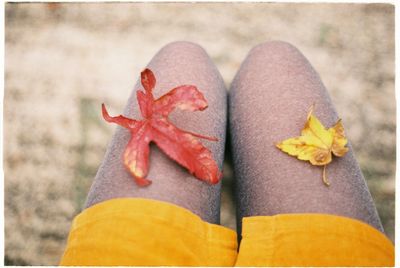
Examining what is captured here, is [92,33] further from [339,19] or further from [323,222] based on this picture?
[323,222]

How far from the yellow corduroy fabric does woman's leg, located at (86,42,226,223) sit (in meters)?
0.04

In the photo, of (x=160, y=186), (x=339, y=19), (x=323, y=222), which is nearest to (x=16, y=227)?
(x=160, y=186)

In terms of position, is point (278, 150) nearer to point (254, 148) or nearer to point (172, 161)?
point (254, 148)

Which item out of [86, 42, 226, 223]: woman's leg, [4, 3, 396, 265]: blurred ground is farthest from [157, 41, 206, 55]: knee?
[4, 3, 396, 265]: blurred ground

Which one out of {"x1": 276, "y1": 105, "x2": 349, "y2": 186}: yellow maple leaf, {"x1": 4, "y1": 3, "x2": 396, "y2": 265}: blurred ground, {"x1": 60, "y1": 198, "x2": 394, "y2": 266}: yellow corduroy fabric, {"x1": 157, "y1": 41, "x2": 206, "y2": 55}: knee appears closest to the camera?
{"x1": 60, "y1": 198, "x2": 394, "y2": 266}: yellow corduroy fabric

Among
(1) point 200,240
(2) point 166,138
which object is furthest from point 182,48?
(1) point 200,240

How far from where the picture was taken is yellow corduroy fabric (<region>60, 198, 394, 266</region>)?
548 mm

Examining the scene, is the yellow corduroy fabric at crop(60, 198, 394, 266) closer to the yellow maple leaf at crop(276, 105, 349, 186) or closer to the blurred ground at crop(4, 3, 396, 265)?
the yellow maple leaf at crop(276, 105, 349, 186)

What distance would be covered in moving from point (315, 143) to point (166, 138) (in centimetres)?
27

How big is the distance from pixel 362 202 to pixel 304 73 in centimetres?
29

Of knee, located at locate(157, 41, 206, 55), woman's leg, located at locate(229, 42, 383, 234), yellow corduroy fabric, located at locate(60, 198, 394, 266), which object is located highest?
knee, located at locate(157, 41, 206, 55)

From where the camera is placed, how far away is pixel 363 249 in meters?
0.56

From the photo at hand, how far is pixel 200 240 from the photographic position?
59cm

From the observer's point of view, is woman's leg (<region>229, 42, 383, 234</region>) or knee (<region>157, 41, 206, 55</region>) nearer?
woman's leg (<region>229, 42, 383, 234</region>)
